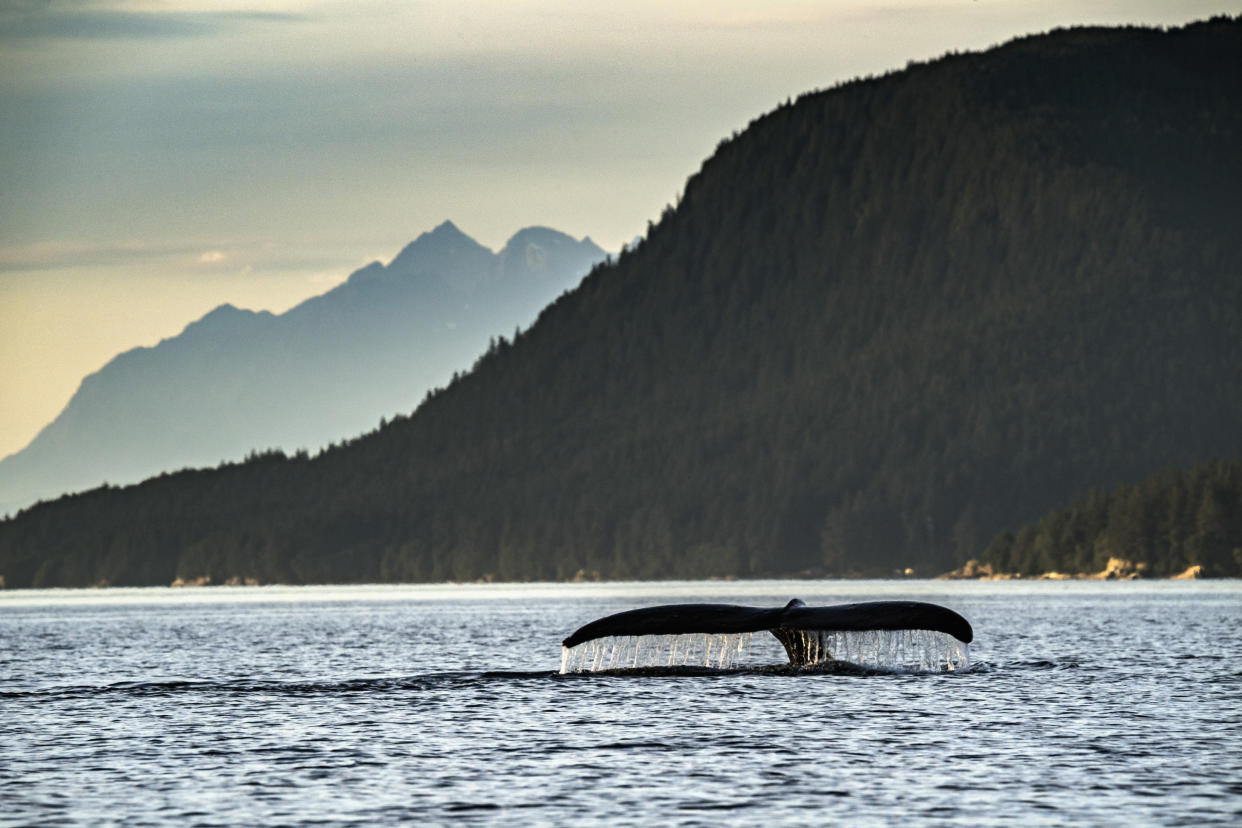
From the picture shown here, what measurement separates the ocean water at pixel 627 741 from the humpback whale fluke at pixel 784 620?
6.62 feet

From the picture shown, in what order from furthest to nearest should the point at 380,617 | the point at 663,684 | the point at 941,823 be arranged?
the point at 380,617 < the point at 663,684 < the point at 941,823

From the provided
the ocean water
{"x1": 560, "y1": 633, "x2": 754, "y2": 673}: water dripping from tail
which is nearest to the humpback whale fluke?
the ocean water

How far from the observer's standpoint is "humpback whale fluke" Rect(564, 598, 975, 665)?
46.7 metres

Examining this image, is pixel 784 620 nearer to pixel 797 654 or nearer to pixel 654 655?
pixel 797 654

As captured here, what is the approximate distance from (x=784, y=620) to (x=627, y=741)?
8.10 metres

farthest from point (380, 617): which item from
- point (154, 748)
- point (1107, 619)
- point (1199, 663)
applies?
point (154, 748)

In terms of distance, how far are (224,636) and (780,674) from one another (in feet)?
205

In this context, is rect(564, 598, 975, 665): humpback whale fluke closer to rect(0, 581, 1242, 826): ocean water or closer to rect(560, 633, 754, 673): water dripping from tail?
rect(0, 581, 1242, 826): ocean water

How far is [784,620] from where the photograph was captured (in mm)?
48875

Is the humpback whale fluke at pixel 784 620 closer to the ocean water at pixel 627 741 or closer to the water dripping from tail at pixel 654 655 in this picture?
the ocean water at pixel 627 741

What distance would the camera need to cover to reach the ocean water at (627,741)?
32.8 m

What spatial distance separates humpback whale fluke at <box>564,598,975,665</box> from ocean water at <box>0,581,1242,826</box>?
6.62ft

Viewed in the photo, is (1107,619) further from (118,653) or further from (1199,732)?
(1199,732)

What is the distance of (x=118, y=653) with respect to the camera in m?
91.9
